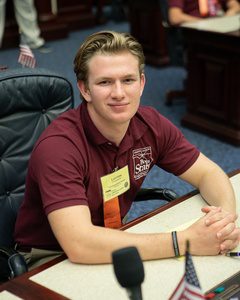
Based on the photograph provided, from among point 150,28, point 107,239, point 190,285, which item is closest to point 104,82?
point 107,239

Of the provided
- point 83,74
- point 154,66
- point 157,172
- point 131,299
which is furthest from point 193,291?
point 154,66

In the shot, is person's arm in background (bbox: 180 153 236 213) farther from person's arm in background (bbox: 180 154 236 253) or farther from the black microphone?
the black microphone

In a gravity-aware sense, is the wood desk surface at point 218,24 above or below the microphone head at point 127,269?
below

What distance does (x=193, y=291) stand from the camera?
90 centimetres

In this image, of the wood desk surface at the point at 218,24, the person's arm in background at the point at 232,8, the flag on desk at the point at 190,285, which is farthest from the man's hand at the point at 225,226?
the person's arm in background at the point at 232,8

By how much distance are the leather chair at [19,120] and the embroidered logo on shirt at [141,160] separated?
34 centimetres

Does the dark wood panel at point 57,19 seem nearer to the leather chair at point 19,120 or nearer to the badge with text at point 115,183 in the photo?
the leather chair at point 19,120

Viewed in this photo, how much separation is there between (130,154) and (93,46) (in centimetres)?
33

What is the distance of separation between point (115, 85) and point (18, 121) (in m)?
0.41

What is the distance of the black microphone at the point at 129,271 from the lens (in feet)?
2.47

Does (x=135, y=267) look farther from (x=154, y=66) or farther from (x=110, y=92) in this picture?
(x=154, y=66)

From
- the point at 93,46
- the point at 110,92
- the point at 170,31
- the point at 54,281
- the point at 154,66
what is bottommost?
the point at 154,66

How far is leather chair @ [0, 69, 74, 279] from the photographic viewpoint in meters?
1.76

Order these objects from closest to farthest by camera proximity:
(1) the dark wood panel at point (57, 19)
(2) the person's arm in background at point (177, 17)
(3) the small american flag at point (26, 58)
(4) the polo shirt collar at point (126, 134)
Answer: (4) the polo shirt collar at point (126, 134), (3) the small american flag at point (26, 58), (2) the person's arm in background at point (177, 17), (1) the dark wood panel at point (57, 19)
